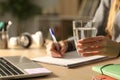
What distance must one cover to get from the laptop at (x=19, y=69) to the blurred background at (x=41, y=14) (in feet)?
9.32

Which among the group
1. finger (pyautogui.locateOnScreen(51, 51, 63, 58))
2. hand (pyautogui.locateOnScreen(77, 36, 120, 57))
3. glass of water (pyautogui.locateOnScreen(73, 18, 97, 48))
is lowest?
finger (pyautogui.locateOnScreen(51, 51, 63, 58))

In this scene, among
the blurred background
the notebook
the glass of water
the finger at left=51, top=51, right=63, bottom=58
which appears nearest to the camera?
the notebook

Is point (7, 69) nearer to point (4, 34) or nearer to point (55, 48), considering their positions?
point (55, 48)

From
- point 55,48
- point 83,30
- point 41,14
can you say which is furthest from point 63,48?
point 41,14

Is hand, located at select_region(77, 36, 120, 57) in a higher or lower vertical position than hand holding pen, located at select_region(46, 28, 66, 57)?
higher

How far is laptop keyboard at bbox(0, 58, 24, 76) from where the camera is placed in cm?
108

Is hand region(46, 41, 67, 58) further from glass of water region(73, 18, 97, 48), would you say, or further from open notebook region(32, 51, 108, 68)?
glass of water region(73, 18, 97, 48)

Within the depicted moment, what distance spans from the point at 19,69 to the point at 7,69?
0.15 feet

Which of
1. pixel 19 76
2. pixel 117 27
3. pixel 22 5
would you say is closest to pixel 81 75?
pixel 19 76

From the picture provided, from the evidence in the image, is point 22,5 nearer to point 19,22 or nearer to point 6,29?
point 19,22

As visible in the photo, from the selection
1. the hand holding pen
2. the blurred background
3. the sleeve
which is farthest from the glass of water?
the blurred background

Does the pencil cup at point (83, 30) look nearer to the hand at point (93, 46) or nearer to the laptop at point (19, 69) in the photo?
the hand at point (93, 46)

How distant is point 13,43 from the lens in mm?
1867

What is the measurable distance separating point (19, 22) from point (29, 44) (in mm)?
2960
